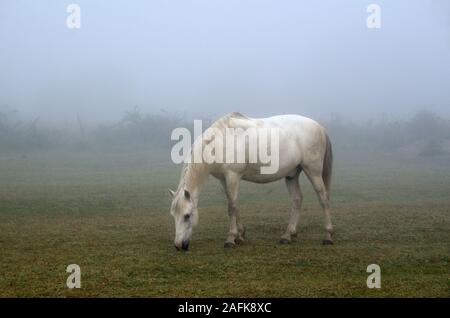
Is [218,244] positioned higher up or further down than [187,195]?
further down

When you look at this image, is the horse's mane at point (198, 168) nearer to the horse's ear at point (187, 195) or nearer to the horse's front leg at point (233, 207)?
the horse's ear at point (187, 195)

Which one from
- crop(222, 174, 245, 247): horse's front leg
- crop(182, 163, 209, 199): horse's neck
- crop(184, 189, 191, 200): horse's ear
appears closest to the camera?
crop(184, 189, 191, 200): horse's ear

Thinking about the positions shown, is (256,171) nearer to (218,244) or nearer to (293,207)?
(293,207)

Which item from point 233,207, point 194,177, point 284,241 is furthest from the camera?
point 284,241

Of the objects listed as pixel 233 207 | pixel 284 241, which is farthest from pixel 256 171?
pixel 284 241

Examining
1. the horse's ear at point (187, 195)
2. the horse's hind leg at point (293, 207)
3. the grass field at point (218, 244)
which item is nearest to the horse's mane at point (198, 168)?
the horse's ear at point (187, 195)

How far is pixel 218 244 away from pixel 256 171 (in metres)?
1.05

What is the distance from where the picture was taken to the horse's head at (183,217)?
6.70 metres

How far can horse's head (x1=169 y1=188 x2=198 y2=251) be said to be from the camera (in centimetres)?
670

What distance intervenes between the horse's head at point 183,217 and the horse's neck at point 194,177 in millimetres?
140

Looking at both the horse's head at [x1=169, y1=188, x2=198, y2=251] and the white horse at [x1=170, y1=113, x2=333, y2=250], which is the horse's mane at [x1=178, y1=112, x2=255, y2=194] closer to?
the white horse at [x1=170, y1=113, x2=333, y2=250]

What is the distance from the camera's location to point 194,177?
6.94m

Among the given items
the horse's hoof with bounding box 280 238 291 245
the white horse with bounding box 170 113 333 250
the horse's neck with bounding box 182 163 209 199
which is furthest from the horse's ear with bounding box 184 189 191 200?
the horse's hoof with bounding box 280 238 291 245
